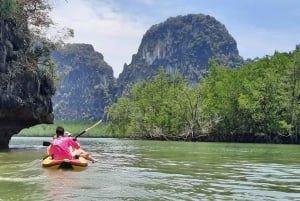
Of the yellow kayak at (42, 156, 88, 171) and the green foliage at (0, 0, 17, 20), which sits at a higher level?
the green foliage at (0, 0, 17, 20)

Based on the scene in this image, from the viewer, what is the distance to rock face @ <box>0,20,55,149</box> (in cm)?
2345

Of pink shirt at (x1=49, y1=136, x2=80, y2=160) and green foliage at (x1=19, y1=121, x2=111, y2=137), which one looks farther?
green foliage at (x1=19, y1=121, x2=111, y2=137)

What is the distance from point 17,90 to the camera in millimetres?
25062

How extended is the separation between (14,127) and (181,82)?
45.9 meters

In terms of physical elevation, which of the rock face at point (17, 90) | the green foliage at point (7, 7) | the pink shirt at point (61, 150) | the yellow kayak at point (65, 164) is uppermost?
the green foliage at point (7, 7)

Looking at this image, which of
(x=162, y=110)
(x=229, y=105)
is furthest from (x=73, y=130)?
(x=229, y=105)

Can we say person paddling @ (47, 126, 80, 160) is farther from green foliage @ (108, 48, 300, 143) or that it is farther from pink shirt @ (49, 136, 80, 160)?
green foliage @ (108, 48, 300, 143)

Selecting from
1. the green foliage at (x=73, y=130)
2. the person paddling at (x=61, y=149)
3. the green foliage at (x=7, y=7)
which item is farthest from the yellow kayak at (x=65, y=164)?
the green foliage at (x=73, y=130)

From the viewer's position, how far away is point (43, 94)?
28.5 meters

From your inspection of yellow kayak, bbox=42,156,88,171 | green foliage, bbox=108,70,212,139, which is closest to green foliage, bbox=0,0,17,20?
yellow kayak, bbox=42,156,88,171

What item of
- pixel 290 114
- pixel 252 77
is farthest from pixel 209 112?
pixel 290 114

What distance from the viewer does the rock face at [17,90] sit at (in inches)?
923

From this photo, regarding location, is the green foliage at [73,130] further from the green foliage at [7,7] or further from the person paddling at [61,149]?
the person paddling at [61,149]

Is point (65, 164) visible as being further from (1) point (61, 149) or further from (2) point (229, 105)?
(2) point (229, 105)
